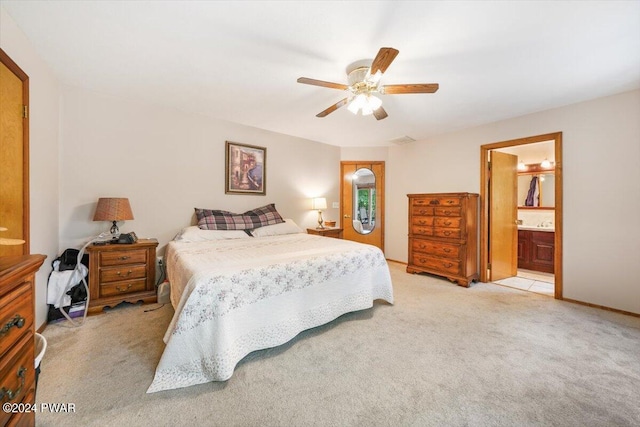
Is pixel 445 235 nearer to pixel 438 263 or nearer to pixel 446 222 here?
pixel 446 222

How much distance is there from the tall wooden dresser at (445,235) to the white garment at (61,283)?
14.2 feet

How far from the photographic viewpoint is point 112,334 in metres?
2.13

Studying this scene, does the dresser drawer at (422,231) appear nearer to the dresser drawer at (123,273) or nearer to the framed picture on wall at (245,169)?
the framed picture on wall at (245,169)

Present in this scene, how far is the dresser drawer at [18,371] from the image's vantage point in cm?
79

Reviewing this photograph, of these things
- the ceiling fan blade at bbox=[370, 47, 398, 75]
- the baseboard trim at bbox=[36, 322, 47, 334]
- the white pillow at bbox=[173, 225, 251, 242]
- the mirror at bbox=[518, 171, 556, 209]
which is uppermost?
the ceiling fan blade at bbox=[370, 47, 398, 75]

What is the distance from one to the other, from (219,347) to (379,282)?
1.74m

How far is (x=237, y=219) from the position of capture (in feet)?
11.7

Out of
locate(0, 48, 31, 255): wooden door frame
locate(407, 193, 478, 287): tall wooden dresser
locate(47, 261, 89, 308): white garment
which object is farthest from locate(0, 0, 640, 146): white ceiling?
locate(47, 261, 89, 308): white garment

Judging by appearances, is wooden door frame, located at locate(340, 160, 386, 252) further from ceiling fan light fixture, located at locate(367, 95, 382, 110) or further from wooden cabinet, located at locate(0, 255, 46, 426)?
wooden cabinet, located at locate(0, 255, 46, 426)

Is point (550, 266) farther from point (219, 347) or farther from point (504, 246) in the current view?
point (219, 347)

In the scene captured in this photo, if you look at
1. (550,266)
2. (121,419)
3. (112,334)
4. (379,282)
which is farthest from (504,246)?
(112,334)

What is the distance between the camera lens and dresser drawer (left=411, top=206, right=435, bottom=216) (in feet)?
12.9

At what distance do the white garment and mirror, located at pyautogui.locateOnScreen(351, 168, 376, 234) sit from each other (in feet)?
14.1

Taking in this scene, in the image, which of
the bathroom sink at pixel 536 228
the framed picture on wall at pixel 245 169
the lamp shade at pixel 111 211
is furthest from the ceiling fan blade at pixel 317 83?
the bathroom sink at pixel 536 228
